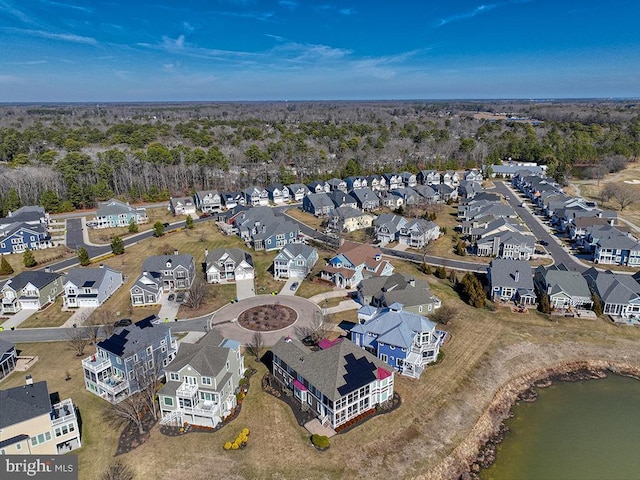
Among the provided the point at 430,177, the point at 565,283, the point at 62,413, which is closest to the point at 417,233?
the point at 565,283

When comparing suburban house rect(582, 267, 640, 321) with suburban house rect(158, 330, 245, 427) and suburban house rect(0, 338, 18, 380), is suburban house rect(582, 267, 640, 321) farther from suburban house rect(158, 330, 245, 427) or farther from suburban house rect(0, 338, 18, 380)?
suburban house rect(0, 338, 18, 380)

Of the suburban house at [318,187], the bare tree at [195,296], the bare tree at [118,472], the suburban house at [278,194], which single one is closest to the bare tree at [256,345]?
the bare tree at [195,296]

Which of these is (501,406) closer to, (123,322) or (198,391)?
(198,391)

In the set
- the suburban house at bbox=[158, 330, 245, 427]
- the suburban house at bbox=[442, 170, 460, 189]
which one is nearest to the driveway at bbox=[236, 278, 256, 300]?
the suburban house at bbox=[158, 330, 245, 427]

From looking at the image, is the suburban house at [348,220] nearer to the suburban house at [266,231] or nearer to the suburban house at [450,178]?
the suburban house at [266,231]

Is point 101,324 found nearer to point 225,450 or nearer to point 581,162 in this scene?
point 225,450


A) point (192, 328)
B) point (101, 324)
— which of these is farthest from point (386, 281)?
point (101, 324)
